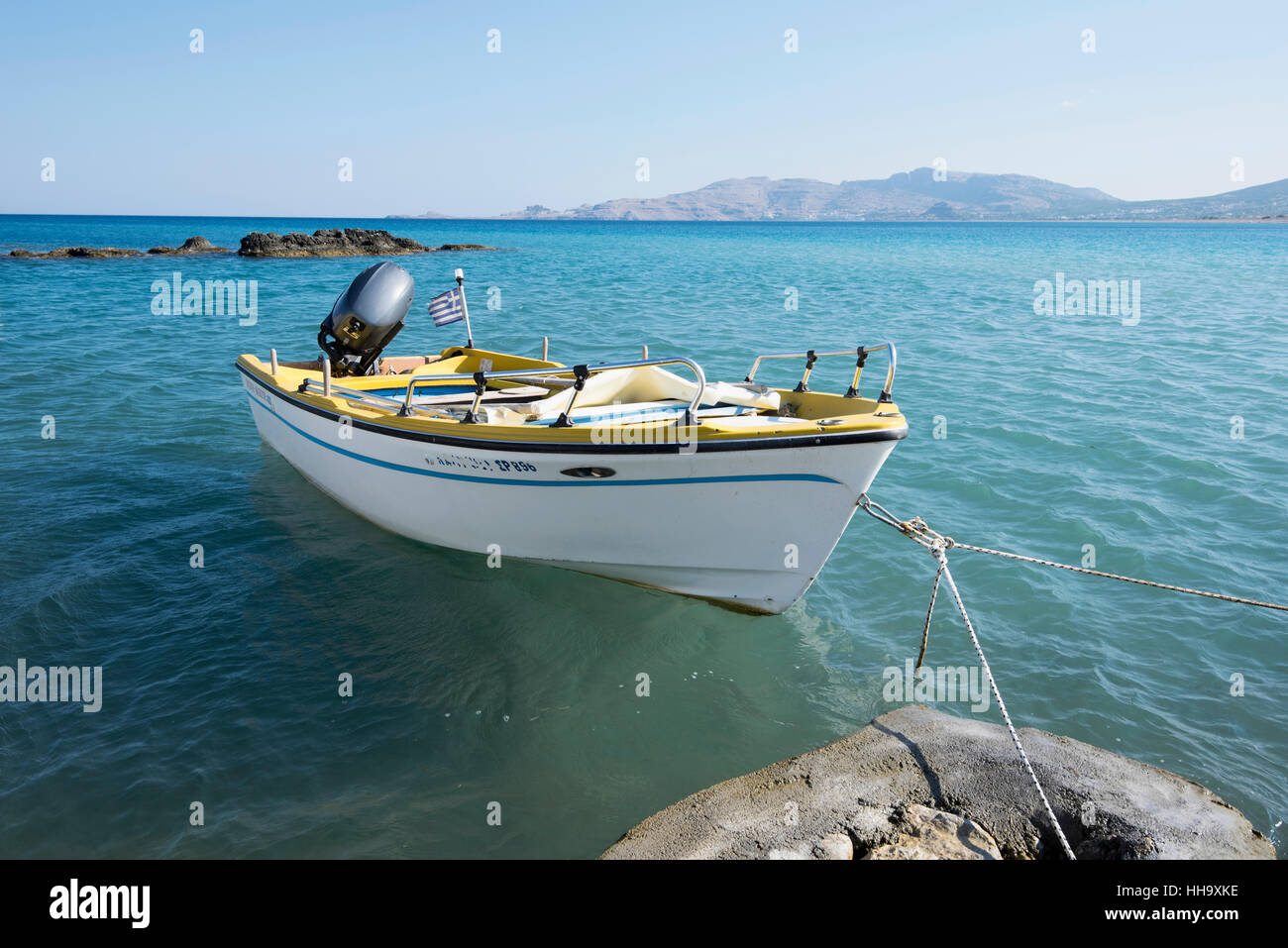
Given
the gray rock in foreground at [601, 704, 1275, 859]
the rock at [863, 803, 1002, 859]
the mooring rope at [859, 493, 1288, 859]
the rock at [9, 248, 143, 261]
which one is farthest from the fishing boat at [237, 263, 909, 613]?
the rock at [9, 248, 143, 261]

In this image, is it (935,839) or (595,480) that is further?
(595,480)

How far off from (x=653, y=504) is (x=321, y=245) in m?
51.6

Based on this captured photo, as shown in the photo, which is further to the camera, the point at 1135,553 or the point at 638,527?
the point at 1135,553

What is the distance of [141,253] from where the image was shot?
2016 inches

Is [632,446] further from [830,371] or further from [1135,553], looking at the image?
[830,371]

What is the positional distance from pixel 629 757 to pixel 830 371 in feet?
39.1

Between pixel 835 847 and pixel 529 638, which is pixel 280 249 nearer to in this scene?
pixel 529 638

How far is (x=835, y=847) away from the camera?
13.4 ft

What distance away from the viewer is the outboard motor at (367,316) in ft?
31.0

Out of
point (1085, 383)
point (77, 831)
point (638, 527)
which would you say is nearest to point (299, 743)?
point (77, 831)

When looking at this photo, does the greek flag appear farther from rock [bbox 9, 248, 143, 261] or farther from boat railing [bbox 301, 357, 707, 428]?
rock [bbox 9, 248, 143, 261]

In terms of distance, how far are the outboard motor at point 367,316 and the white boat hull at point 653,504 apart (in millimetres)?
1546

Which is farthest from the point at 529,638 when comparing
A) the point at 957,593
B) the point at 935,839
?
the point at 935,839

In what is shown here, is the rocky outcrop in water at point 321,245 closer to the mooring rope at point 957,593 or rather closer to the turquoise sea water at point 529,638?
the turquoise sea water at point 529,638
